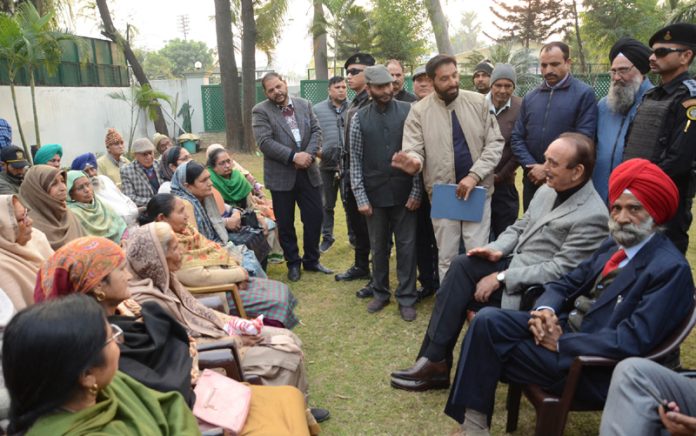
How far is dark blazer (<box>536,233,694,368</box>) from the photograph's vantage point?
237 cm

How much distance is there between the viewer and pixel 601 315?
2.64 meters

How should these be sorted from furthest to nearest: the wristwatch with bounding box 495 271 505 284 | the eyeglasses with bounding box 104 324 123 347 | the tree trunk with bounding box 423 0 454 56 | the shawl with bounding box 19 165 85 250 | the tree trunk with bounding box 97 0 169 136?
the tree trunk with bounding box 97 0 169 136
the tree trunk with bounding box 423 0 454 56
the shawl with bounding box 19 165 85 250
the wristwatch with bounding box 495 271 505 284
the eyeglasses with bounding box 104 324 123 347

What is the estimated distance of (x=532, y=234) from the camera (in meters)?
3.38

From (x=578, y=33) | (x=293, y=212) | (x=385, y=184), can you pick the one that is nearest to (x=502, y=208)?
(x=385, y=184)

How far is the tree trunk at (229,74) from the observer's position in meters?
14.8

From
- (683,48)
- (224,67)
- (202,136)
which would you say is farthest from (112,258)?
(202,136)

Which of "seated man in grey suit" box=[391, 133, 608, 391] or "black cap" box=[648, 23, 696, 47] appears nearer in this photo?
"seated man in grey suit" box=[391, 133, 608, 391]

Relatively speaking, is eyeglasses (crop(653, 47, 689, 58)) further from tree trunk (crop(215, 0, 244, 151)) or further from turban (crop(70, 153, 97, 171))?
tree trunk (crop(215, 0, 244, 151))

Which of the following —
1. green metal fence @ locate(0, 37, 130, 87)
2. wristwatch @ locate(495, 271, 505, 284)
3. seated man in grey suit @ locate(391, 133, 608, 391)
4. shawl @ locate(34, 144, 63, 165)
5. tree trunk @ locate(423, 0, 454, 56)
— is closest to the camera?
seated man in grey suit @ locate(391, 133, 608, 391)

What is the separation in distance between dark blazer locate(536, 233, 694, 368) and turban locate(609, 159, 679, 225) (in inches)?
4.4

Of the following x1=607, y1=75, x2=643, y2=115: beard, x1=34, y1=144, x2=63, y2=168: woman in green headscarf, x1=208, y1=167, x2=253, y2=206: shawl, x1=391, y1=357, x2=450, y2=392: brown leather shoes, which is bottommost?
x1=391, y1=357, x2=450, y2=392: brown leather shoes

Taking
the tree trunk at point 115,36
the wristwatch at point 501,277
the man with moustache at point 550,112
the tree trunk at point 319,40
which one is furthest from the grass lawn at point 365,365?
the tree trunk at point 319,40

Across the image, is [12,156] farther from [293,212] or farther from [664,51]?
[664,51]

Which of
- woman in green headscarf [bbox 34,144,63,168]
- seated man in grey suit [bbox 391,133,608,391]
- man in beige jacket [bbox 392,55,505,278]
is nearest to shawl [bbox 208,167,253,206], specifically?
woman in green headscarf [bbox 34,144,63,168]
